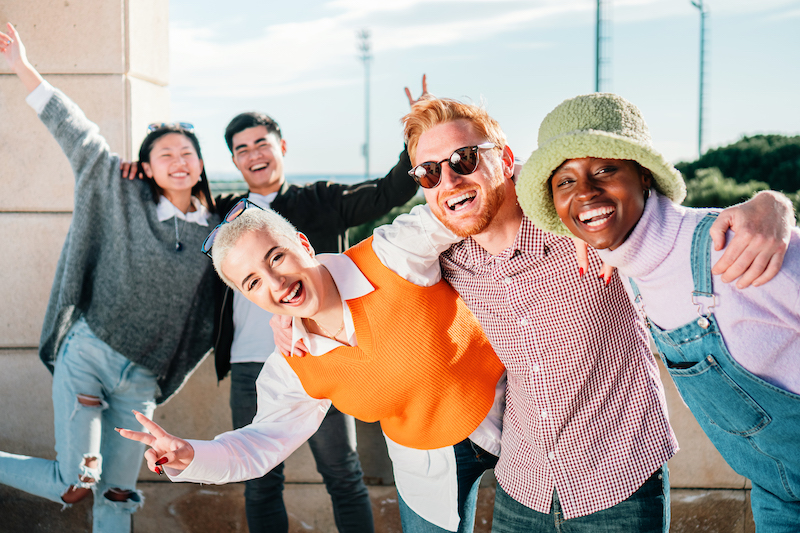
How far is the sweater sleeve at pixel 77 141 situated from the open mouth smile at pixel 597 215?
2596 millimetres

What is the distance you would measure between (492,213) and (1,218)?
3647 millimetres

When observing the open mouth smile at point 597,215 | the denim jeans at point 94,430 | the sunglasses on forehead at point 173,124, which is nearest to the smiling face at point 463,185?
the open mouth smile at point 597,215

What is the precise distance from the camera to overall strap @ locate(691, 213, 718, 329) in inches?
60.5

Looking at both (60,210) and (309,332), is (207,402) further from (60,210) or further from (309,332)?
(309,332)

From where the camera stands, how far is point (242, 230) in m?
2.37

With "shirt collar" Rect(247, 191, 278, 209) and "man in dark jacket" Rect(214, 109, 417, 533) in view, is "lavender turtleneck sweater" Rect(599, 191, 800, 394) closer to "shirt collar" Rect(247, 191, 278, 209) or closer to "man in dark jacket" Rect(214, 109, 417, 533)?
"man in dark jacket" Rect(214, 109, 417, 533)

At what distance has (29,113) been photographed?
4.12 meters

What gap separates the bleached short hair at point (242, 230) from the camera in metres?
2.36

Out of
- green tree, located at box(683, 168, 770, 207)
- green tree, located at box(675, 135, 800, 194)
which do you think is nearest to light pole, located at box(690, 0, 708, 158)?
green tree, located at box(675, 135, 800, 194)

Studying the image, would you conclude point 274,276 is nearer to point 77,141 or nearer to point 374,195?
point 374,195

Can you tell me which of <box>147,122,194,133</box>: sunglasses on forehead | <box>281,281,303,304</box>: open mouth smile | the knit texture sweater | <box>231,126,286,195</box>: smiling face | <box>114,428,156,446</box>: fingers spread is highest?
<box>147,122,194,133</box>: sunglasses on forehead

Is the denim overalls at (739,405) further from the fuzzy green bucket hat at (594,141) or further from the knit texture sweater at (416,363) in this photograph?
the knit texture sweater at (416,363)

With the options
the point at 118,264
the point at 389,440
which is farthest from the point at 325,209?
the point at 389,440

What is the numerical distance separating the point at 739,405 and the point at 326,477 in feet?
7.49
